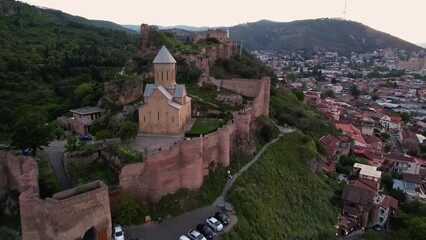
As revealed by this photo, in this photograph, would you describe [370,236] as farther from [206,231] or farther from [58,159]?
[58,159]

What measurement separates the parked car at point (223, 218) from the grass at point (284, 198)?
2.24 feet


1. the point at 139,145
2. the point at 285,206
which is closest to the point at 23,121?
the point at 139,145

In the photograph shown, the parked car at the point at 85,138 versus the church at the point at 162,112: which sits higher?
the church at the point at 162,112

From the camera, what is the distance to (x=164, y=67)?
93.2 feet

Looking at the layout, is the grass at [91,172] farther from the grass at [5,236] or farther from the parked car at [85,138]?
the grass at [5,236]

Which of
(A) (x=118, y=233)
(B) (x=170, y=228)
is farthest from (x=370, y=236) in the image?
(A) (x=118, y=233)

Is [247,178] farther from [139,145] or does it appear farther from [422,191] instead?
[422,191]

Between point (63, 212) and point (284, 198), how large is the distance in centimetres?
1713

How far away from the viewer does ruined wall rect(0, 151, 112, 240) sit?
1560 centimetres

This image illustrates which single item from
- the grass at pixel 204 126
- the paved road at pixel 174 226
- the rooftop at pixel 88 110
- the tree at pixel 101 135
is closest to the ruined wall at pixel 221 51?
the grass at pixel 204 126

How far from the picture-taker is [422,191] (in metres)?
35.3

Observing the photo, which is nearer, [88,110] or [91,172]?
[91,172]

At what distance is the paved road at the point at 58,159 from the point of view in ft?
69.1

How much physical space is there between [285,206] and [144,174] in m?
12.1
